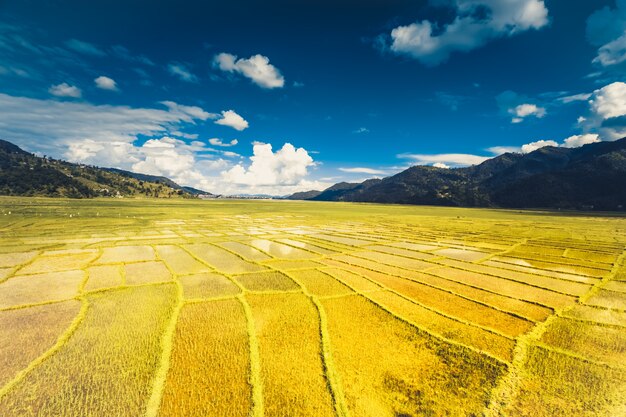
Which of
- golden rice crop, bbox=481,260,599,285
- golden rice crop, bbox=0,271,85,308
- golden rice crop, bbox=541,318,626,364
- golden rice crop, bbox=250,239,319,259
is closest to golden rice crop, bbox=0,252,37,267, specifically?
golden rice crop, bbox=0,271,85,308

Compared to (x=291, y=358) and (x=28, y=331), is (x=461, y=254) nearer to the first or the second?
(x=291, y=358)

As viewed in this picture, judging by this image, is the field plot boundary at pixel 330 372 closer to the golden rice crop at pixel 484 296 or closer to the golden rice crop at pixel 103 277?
the golden rice crop at pixel 484 296

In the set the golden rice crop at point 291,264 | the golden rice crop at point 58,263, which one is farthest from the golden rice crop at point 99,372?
the golden rice crop at point 58,263

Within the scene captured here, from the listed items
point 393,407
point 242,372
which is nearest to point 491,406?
point 393,407

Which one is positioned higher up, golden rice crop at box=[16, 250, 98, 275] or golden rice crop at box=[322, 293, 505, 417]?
golden rice crop at box=[322, 293, 505, 417]

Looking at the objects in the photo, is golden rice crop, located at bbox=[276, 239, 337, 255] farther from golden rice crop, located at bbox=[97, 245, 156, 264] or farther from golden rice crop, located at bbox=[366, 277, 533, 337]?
golden rice crop, located at bbox=[97, 245, 156, 264]

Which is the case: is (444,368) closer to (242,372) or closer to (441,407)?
(441,407)
